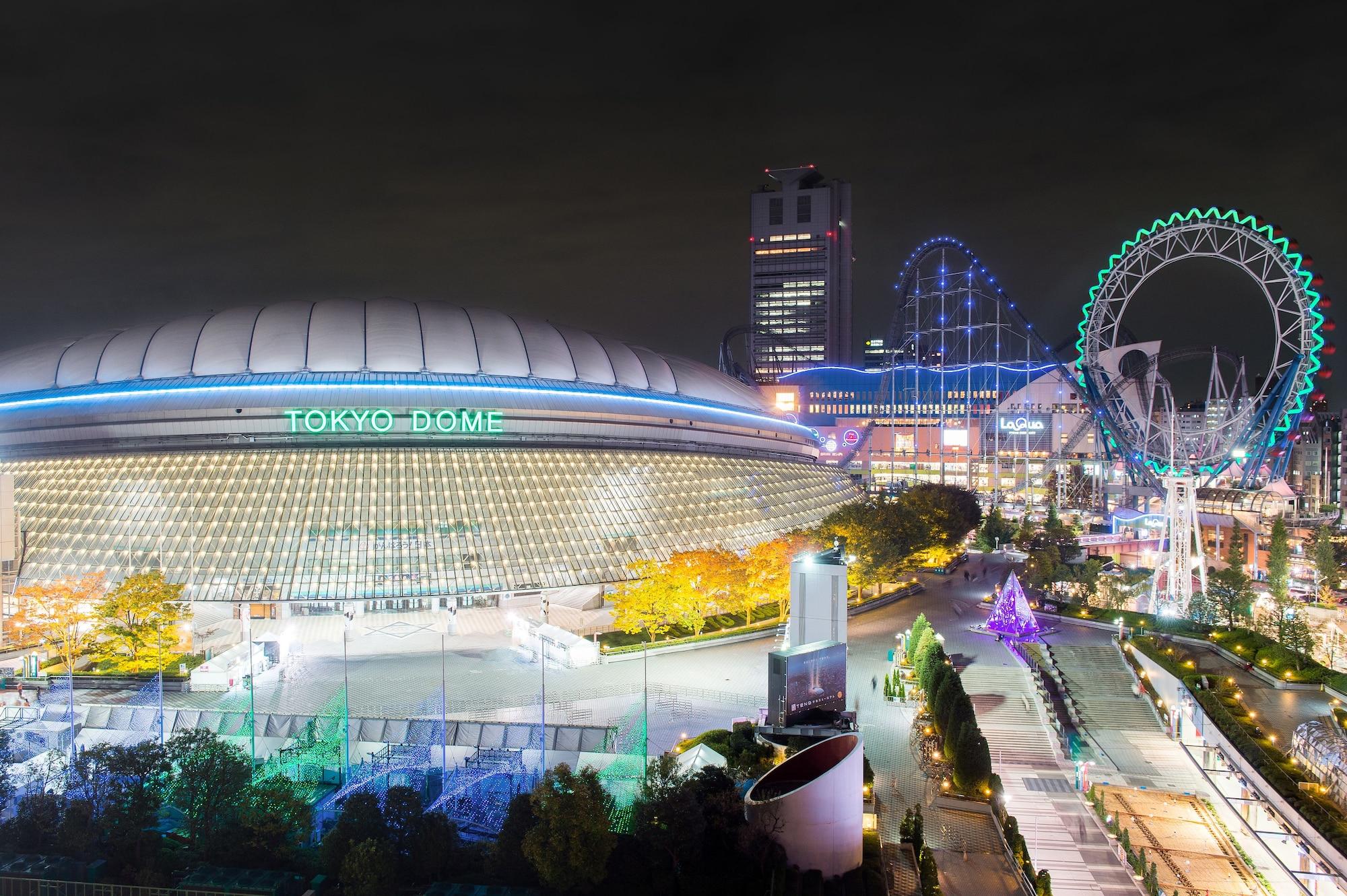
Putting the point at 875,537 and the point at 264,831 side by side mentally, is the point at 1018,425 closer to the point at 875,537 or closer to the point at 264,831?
the point at 875,537

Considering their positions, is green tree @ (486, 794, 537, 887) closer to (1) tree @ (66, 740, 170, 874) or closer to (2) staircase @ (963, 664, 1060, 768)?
(1) tree @ (66, 740, 170, 874)

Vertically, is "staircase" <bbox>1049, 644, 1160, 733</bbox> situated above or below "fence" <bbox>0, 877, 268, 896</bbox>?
above

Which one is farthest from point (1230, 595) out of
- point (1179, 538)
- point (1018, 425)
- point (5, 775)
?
point (1018, 425)

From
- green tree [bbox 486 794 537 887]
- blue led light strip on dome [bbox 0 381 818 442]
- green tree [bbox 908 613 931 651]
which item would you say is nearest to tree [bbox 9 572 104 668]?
blue led light strip on dome [bbox 0 381 818 442]

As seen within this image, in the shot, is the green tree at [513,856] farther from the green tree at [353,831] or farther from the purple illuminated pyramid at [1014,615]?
the purple illuminated pyramid at [1014,615]

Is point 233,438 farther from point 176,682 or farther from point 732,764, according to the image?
point 732,764

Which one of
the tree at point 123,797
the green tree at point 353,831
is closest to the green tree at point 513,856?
the green tree at point 353,831
